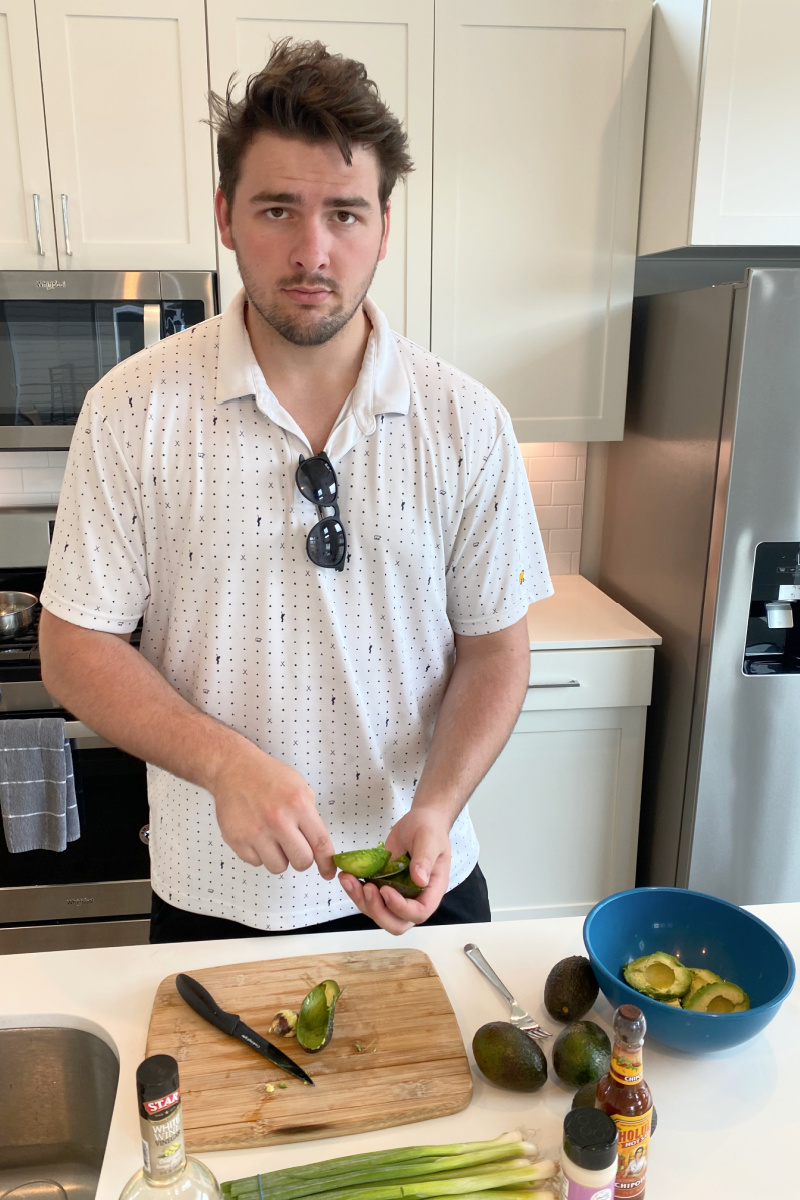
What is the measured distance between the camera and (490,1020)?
1.06 meters

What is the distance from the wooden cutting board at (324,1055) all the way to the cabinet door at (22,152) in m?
1.84

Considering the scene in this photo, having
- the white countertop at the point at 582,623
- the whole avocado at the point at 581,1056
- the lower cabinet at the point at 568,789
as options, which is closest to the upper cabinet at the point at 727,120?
the white countertop at the point at 582,623

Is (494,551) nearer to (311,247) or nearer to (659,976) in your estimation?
(311,247)

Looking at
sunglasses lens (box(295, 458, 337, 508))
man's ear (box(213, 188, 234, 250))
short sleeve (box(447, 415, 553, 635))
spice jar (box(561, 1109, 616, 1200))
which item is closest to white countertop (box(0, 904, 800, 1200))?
spice jar (box(561, 1109, 616, 1200))

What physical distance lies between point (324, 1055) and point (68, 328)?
6.23 ft

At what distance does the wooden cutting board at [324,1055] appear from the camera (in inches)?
35.9

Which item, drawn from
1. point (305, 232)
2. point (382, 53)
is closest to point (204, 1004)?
point (305, 232)

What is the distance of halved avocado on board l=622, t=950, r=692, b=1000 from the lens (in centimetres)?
100

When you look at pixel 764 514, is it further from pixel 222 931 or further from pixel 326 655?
pixel 222 931

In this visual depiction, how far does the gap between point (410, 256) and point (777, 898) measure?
188 cm

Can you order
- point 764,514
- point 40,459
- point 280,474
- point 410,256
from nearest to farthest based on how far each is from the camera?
point 280,474, point 764,514, point 410,256, point 40,459

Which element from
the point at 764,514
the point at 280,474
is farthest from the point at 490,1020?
the point at 764,514

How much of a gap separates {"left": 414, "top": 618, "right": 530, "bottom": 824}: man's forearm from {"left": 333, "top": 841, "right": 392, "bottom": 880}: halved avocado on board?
0.53ft

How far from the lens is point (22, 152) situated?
2230 mm
